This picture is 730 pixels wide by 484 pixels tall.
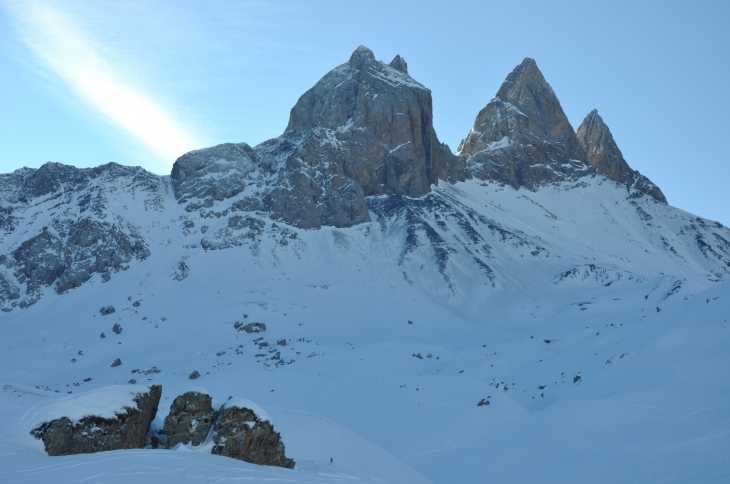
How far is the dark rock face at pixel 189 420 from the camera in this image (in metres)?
15.1

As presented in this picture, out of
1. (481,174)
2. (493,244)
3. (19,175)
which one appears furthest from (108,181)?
(481,174)

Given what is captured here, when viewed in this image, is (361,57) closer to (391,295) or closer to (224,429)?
(391,295)

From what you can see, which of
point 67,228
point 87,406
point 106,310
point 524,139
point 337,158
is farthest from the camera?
point 524,139

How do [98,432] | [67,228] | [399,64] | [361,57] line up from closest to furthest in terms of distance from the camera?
[98,432], [67,228], [361,57], [399,64]

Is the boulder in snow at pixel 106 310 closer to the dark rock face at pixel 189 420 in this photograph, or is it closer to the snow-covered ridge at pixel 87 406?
the snow-covered ridge at pixel 87 406

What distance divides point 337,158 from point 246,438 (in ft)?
279

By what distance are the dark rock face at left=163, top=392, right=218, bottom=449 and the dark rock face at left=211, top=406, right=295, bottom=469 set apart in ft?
1.13

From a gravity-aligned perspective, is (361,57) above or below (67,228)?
above

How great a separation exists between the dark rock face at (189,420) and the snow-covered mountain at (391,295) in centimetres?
181

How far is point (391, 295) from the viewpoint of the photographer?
73438 millimetres

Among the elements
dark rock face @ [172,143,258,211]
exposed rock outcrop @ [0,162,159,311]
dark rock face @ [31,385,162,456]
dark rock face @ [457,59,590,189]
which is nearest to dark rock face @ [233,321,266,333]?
exposed rock outcrop @ [0,162,159,311]

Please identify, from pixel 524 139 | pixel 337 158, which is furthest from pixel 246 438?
pixel 524 139

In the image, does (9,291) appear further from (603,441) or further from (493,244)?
(603,441)

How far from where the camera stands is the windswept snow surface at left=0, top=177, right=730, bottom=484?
Result: 19766 mm
